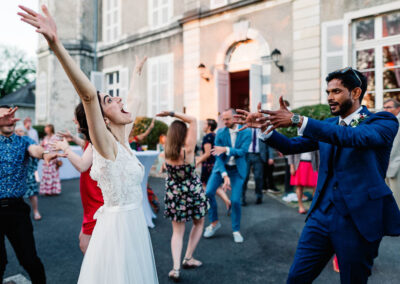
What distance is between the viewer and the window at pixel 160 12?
13.1 metres

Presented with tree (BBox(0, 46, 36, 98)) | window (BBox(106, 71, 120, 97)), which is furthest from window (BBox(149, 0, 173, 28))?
tree (BBox(0, 46, 36, 98))

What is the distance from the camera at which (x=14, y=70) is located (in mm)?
37250

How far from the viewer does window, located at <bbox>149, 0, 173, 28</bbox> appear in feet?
43.1

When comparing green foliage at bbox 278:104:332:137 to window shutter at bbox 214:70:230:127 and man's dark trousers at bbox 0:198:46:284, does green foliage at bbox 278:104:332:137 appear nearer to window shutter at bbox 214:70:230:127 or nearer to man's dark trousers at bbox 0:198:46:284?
window shutter at bbox 214:70:230:127

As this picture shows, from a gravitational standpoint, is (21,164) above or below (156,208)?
above

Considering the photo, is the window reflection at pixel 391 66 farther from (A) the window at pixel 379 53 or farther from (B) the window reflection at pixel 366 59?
(B) the window reflection at pixel 366 59

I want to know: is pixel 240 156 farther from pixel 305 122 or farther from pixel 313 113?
pixel 313 113

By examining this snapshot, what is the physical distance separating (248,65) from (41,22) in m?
9.66

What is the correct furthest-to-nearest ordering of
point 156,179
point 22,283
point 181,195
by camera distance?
point 156,179 < point 181,195 < point 22,283

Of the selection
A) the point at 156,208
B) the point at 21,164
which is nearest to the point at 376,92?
the point at 156,208

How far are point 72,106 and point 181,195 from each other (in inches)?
579

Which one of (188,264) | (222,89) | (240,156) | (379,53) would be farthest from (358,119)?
(222,89)

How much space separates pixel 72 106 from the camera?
54.1ft

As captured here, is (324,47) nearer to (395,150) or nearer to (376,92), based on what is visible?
(376,92)
